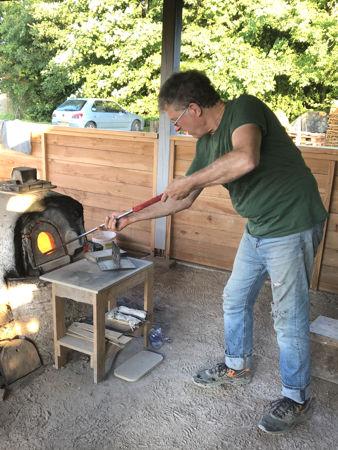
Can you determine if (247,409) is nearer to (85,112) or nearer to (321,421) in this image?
(321,421)

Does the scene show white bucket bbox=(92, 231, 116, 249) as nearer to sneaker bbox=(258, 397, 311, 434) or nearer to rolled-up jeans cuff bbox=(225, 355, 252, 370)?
rolled-up jeans cuff bbox=(225, 355, 252, 370)

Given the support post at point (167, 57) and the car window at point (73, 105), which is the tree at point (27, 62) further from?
the support post at point (167, 57)

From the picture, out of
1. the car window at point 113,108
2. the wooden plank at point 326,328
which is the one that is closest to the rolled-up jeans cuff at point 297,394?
the wooden plank at point 326,328

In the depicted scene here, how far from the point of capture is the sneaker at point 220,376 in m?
2.48

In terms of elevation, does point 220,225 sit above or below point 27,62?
below

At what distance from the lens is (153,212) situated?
8.14 feet

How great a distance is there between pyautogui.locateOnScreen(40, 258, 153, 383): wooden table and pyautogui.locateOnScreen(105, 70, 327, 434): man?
681 mm

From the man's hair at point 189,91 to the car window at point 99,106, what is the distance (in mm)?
7138

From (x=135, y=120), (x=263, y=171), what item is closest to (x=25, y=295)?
(x=263, y=171)

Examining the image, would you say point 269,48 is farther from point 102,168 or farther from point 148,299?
point 148,299

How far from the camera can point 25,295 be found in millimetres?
2621

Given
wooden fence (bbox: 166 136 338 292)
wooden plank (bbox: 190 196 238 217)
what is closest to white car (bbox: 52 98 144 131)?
wooden fence (bbox: 166 136 338 292)

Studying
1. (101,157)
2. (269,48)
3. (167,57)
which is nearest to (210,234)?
(101,157)

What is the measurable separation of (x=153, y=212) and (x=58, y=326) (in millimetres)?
878
